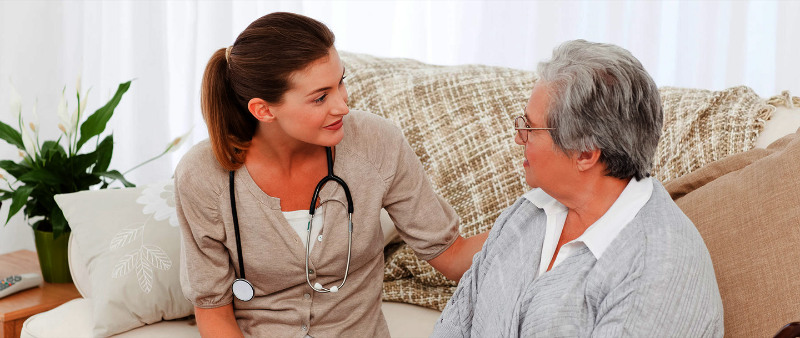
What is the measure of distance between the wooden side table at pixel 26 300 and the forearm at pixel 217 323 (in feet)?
2.31

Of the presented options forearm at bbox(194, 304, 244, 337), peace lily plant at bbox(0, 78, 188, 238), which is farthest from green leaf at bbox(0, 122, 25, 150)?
forearm at bbox(194, 304, 244, 337)

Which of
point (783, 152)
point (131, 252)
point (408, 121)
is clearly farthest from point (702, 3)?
point (131, 252)

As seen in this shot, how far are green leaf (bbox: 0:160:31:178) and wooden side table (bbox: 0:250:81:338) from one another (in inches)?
13.9

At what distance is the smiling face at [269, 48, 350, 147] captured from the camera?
1.57 m

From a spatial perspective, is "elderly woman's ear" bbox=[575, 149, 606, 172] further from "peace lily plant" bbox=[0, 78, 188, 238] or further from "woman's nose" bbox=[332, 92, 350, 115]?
"peace lily plant" bbox=[0, 78, 188, 238]

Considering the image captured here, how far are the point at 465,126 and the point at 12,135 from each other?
1.39 metres

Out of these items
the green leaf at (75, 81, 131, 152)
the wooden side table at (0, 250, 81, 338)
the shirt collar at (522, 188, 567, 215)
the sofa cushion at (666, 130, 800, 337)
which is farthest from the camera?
→ the green leaf at (75, 81, 131, 152)

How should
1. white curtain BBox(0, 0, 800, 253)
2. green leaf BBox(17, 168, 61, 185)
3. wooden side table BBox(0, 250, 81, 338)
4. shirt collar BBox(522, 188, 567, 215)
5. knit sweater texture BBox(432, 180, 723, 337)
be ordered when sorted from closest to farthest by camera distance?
knit sweater texture BBox(432, 180, 723, 337)
shirt collar BBox(522, 188, 567, 215)
wooden side table BBox(0, 250, 81, 338)
green leaf BBox(17, 168, 61, 185)
white curtain BBox(0, 0, 800, 253)

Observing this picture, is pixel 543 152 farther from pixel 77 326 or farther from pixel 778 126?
pixel 77 326

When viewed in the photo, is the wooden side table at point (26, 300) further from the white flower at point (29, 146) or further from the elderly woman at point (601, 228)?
the elderly woman at point (601, 228)

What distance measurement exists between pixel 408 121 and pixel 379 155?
519 millimetres

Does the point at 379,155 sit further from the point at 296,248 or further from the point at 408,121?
the point at 408,121

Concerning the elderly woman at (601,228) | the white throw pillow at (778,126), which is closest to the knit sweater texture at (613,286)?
the elderly woman at (601,228)

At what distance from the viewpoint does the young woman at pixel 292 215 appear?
1.69 m
